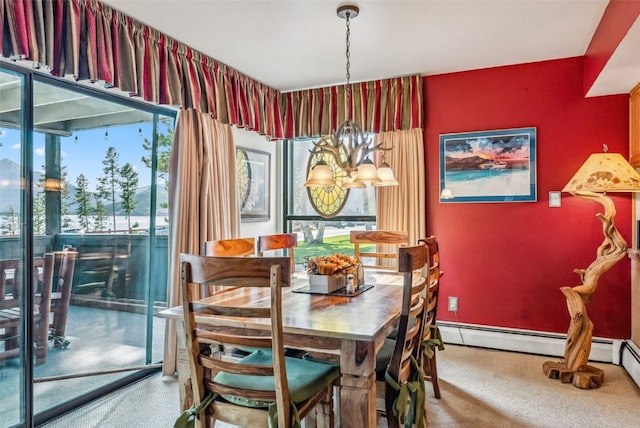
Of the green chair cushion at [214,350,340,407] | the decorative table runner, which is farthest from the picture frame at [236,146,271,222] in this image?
the green chair cushion at [214,350,340,407]

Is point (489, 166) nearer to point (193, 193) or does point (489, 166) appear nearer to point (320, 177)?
point (320, 177)

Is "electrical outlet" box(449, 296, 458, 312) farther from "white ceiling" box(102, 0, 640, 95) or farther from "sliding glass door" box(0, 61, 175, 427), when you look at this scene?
"sliding glass door" box(0, 61, 175, 427)

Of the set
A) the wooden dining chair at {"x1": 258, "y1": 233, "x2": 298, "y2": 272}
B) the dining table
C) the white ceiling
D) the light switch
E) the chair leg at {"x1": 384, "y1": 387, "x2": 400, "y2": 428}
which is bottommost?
the chair leg at {"x1": 384, "y1": 387, "x2": 400, "y2": 428}

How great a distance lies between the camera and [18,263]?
2.26 m

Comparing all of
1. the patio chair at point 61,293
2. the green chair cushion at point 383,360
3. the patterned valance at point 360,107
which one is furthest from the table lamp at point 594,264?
the patio chair at point 61,293

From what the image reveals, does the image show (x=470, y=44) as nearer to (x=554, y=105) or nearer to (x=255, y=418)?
(x=554, y=105)

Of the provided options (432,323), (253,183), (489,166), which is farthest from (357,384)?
(253,183)

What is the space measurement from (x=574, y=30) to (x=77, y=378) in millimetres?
4072

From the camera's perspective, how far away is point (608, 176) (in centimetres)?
270

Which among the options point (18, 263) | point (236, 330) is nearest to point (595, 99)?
point (236, 330)

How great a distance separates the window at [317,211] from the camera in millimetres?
4258

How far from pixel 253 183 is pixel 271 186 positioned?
323 millimetres

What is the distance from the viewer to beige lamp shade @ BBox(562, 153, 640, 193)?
267cm

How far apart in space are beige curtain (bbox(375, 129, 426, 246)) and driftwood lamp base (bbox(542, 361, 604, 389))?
1.43 m
